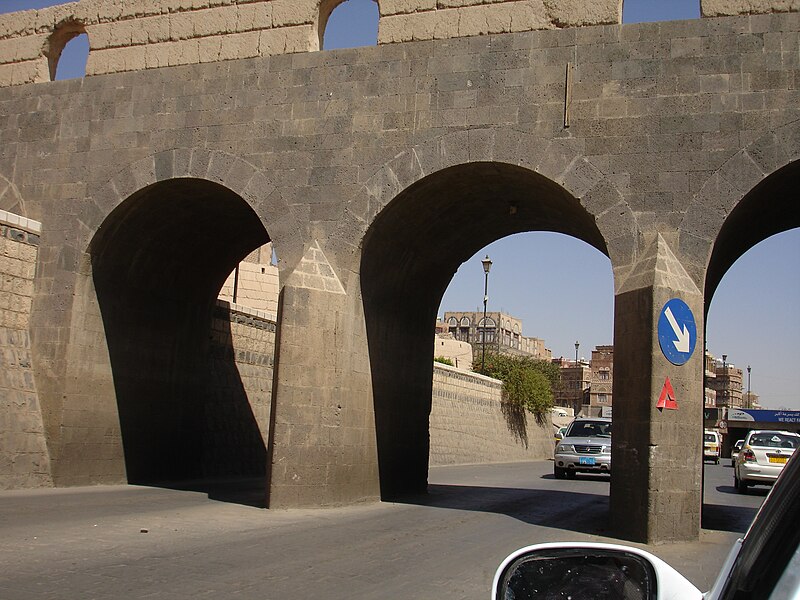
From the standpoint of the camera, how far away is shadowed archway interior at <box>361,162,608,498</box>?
1245 centimetres

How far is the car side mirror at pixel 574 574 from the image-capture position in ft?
7.07

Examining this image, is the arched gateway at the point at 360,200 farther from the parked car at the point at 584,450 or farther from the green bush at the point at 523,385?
the green bush at the point at 523,385

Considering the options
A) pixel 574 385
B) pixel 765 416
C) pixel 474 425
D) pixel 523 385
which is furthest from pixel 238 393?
pixel 574 385

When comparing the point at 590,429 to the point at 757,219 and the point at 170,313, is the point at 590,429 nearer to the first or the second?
the point at 757,219

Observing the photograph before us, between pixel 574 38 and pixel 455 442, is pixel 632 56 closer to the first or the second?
pixel 574 38

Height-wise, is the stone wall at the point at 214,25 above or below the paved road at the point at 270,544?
above

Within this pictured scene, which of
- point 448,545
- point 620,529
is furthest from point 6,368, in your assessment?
point 620,529

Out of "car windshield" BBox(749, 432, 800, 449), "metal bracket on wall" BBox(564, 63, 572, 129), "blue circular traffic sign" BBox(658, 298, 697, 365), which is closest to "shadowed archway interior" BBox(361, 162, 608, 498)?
"metal bracket on wall" BBox(564, 63, 572, 129)

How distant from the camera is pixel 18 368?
44.0 ft

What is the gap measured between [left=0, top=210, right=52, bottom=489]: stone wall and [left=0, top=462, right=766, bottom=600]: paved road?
746 mm

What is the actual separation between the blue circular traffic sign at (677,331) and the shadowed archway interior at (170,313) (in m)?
7.05

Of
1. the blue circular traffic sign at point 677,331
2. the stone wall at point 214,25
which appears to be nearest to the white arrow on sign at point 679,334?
the blue circular traffic sign at point 677,331

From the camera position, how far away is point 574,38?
38.4ft

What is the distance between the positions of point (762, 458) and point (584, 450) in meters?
4.59
